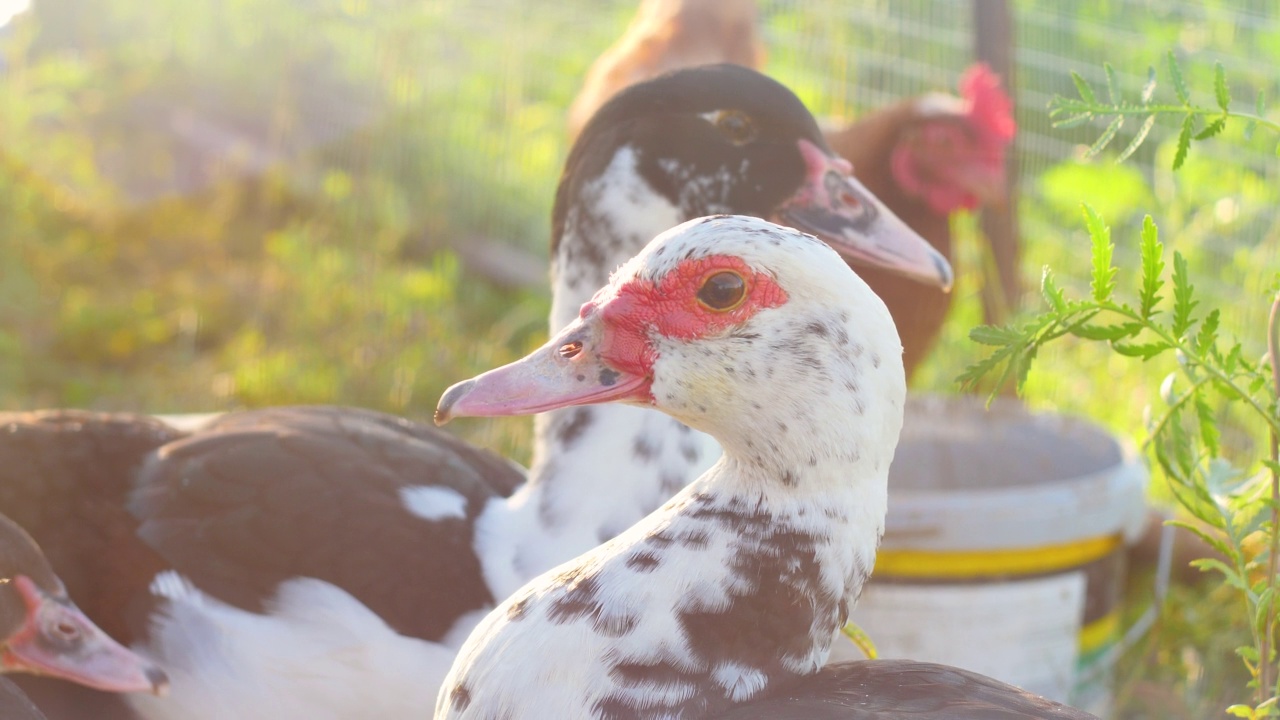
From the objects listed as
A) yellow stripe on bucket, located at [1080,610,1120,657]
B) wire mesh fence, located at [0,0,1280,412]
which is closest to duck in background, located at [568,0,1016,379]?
wire mesh fence, located at [0,0,1280,412]

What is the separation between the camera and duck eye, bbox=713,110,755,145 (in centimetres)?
210

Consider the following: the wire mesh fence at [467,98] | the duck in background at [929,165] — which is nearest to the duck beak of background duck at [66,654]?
the duck in background at [929,165]

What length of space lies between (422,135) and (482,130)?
242 mm

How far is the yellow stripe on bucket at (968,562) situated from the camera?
2635 millimetres

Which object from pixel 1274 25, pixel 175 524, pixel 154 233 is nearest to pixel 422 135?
pixel 154 233

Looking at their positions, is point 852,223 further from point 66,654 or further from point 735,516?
point 66,654

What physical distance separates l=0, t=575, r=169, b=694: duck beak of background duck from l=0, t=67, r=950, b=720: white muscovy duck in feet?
0.52

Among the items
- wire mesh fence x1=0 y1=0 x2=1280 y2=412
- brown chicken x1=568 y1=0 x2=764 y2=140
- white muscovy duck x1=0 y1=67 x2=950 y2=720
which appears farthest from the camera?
wire mesh fence x1=0 y1=0 x2=1280 y2=412

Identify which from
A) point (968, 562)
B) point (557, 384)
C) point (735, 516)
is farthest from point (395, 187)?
point (735, 516)

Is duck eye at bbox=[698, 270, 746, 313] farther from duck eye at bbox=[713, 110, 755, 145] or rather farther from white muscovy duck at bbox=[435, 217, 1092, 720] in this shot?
duck eye at bbox=[713, 110, 755, 145]

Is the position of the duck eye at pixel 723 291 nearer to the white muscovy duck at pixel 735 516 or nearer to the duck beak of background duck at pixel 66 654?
the white muscovy duck at pixel 735 516

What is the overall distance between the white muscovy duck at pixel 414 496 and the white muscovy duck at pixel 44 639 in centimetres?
16

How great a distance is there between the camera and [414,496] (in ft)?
6.81

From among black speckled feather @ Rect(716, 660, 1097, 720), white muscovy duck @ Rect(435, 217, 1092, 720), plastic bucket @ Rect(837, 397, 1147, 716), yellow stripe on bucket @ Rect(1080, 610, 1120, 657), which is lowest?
yellow stripe on bucket @ Rect(1080, 610, 1120, 657)
